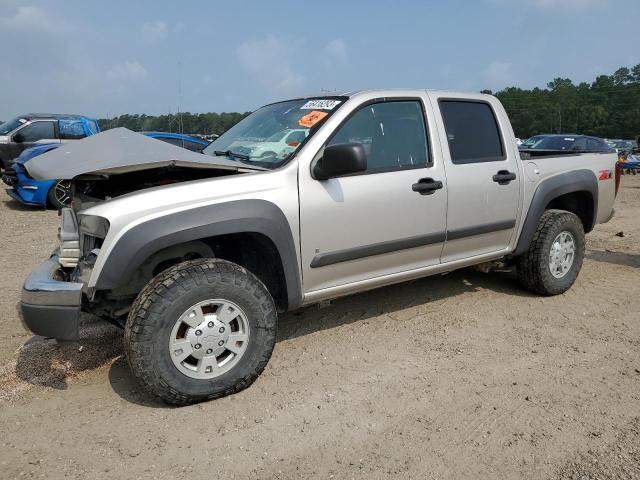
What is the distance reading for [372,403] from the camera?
10.3ft

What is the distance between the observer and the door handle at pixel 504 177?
14.2ft

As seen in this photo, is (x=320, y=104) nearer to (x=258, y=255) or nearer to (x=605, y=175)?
(x=258, y=255)

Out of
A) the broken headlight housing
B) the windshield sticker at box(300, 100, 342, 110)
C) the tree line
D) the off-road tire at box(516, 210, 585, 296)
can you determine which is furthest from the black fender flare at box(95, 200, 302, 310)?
the tree line

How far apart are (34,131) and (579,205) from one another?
12222 millimetres

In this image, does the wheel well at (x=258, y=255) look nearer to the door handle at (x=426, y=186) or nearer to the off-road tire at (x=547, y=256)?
the door handle at (x=426, y=186)

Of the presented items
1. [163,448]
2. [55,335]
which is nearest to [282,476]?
[163,448]

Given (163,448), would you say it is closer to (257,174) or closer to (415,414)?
(415,414)

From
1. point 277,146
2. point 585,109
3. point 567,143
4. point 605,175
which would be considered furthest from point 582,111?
point 277,146

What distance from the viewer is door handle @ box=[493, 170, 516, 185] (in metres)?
4.33

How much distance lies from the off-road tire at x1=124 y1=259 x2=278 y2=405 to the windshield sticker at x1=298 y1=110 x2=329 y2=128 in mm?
1148

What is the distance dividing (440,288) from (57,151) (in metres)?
3.47

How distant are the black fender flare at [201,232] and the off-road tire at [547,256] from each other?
2.43 m

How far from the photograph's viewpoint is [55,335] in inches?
115

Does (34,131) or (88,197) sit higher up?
(34,131)
